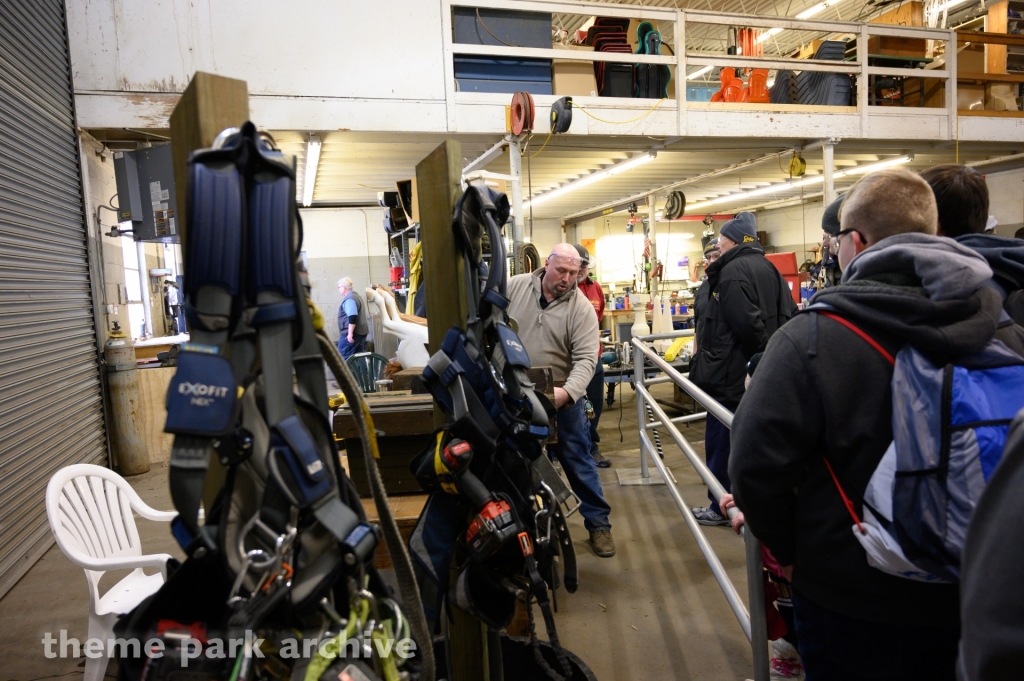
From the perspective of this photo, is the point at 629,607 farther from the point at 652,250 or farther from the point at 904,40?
the point at 904,40

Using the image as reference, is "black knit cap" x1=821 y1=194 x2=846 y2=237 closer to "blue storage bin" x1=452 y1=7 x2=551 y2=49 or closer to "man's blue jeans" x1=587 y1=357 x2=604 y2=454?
"man's blue jeans" x1=587 y1=357 x2=604 y2=454

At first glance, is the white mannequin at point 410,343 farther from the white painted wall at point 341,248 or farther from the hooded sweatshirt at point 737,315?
the white painted wall at point 341,248

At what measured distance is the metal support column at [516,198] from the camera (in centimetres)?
554

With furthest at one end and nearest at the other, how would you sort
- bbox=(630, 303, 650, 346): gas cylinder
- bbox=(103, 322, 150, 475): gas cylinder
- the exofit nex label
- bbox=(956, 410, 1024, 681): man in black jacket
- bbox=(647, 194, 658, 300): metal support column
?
bbox=(647, 194, 658, 300): metal support column, bbox=(630, 303, 650, 346): gas cylinder, bbox=(103, 322, 150, 475): gas cylinder, the exofit nex label, bbox=(956, 410, 1024, 681): man in black jacket

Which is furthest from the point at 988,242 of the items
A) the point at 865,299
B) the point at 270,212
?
the point at 270,212

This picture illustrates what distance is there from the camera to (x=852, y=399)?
115cm

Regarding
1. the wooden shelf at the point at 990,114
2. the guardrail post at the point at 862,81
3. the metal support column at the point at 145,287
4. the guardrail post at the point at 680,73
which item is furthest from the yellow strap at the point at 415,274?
the wooden shelf at the point at 990,114

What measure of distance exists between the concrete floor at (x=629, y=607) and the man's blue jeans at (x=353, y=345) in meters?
3.41

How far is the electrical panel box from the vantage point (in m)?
5.29

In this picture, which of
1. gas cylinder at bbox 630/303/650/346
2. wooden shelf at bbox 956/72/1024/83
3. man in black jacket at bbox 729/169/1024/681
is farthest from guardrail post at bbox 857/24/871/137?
man in black jacket at bbox 729/169/1024/681

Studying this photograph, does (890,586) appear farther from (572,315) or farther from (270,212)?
(572,315)

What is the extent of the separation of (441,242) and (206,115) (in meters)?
0.64

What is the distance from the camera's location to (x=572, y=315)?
3199mm

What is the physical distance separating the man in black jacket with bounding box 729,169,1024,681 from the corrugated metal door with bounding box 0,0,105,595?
402 centimetres
